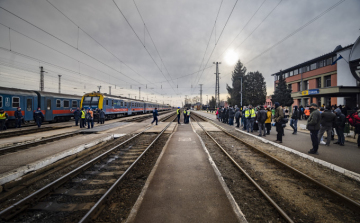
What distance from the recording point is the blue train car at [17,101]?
1391cm

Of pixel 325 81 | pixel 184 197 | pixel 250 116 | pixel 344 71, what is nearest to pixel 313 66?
pixel 325 81

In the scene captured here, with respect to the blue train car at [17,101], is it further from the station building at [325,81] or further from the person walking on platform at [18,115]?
the station building at [325,81]

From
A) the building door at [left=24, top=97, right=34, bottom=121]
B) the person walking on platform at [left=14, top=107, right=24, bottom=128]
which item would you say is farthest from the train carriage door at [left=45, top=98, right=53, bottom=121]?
the person walking on platform at [left=14, top=107, right=24, bottom=128]

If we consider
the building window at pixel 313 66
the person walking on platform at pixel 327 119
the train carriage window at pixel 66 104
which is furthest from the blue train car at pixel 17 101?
the building window at pixel 313 66

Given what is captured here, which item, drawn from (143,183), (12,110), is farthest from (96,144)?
(12,110)

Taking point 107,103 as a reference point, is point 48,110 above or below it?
below

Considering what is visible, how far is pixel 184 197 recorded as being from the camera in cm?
353

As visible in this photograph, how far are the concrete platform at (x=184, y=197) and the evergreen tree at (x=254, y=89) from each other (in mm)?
56049

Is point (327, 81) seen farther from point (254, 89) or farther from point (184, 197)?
point (184, 197)

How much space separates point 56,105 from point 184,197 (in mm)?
20988

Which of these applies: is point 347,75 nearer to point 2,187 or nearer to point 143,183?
point 143,183

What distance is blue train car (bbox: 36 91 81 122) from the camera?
17.8m

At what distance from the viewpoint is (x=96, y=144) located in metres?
8.91

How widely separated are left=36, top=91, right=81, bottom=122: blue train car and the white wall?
3961cm
